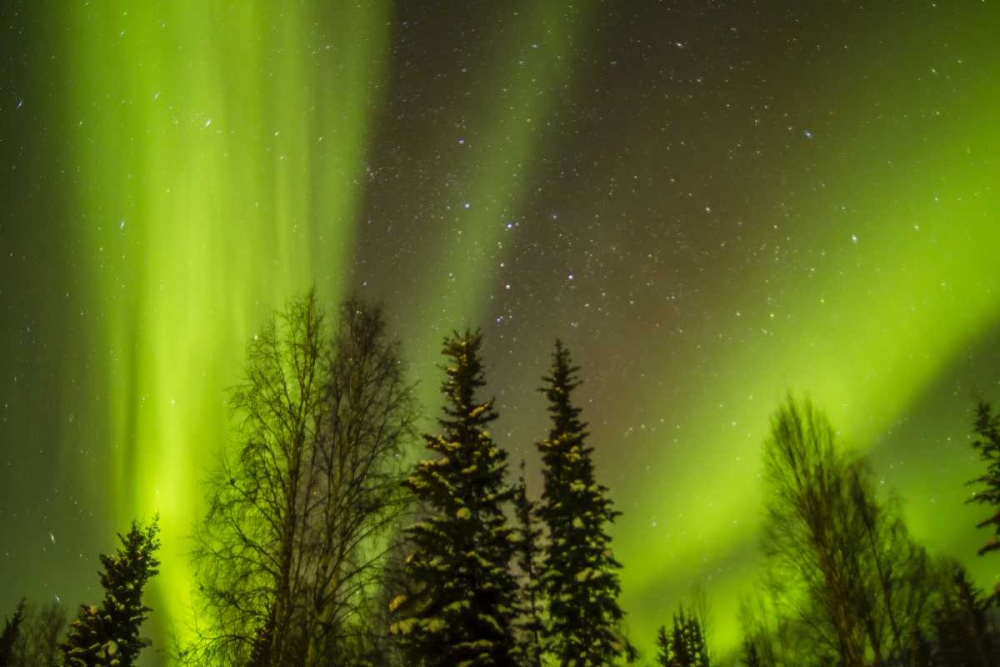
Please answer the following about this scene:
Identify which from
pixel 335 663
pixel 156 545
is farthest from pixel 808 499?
pixel 156 545

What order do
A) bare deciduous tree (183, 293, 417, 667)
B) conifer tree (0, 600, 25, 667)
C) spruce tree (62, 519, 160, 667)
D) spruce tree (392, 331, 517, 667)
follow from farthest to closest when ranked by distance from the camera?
conifer tree (0, 600, 25, 667)
spruce tree (62, 519, 160, 667)
spruce tree (392, 331, 517, 667)
bare deciduous tree (183, 293, 417, 667)

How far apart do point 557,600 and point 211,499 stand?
43.6ft

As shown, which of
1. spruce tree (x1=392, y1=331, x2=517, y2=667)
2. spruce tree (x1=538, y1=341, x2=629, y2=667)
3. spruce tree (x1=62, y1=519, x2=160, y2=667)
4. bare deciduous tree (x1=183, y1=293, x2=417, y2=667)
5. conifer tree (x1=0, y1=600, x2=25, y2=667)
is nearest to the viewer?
bare deciduous tree (x1=183, y1=293, x2=417, y2=667)

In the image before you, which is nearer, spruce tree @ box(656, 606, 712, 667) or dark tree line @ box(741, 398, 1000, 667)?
dark tree line @ box(741, 398, 1000, 667)

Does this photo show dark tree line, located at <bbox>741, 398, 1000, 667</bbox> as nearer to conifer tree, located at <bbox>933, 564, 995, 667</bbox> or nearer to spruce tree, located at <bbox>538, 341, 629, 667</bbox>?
spruce tree, located at <bbox>538, 341, 629, 667</bbox>

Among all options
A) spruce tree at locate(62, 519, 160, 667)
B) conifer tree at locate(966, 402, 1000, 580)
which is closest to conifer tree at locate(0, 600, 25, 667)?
spruce tree at locate(62, 519, 160, 667)

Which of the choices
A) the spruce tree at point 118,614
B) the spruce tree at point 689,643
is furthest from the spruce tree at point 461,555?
the spruce tree at point 689,643

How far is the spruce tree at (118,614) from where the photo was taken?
2672 centimetres

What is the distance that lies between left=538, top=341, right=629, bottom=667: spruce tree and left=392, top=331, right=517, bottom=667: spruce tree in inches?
104

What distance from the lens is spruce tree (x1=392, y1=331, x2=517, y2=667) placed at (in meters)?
16.1

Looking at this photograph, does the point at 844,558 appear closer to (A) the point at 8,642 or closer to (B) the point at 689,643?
(B) the point at 689,643

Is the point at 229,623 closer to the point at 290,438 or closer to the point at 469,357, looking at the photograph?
the point at 290,438

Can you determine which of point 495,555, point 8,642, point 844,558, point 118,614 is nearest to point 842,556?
point 844,558

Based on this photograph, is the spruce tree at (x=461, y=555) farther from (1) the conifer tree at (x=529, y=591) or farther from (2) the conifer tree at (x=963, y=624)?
(2) the conifer tree at (x=963, y=624)
